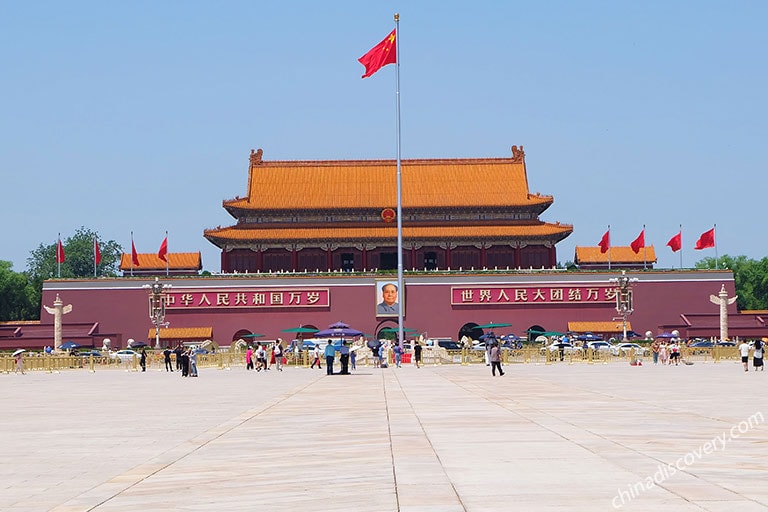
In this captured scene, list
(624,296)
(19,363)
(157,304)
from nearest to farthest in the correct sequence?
(19,363)
(157,304)
(624,296)

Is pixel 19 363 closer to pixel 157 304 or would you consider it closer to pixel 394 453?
pixel 157 304

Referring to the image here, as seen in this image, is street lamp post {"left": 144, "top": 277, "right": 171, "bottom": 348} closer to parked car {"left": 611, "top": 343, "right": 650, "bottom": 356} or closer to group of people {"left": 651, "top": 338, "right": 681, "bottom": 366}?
parked car {"left": 611, "top": 343, "right": 650, "bottom": 356}

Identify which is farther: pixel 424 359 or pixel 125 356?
pixel 125 356

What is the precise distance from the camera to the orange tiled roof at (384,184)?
9238cm

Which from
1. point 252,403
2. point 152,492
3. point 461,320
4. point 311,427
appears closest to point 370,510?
point 152,492

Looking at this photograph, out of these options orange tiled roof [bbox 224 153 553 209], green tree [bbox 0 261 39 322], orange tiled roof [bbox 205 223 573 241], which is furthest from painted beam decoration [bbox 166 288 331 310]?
green tree [bbox 0 261 39 322]

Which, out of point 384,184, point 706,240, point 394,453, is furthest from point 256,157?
point 394,453

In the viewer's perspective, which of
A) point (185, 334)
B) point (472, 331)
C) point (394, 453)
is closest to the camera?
point (394, 453)

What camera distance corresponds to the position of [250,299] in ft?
282

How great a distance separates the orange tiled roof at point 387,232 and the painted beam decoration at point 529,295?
5.12 meters

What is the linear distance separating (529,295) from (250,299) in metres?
21.1

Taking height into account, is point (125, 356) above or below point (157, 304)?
below

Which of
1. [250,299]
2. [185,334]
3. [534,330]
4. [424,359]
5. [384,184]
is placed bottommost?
[424,359]

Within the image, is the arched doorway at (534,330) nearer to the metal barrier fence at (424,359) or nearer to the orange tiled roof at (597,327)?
the orange tiled roof at (597,327)
